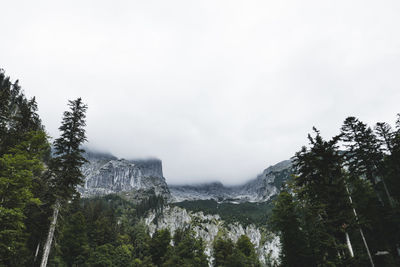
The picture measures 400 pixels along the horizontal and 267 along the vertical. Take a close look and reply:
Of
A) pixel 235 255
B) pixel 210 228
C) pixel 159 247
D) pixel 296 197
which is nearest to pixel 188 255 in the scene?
pixel 235 255

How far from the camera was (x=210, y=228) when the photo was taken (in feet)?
486

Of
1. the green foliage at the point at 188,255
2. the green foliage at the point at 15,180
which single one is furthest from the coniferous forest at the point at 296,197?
the green foliage at the point at 188,255

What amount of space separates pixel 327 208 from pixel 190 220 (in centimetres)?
15567

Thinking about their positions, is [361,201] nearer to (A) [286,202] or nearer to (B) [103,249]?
(A) [286,202]

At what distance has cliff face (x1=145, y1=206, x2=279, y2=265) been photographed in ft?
467

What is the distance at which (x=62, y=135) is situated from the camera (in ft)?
67.5

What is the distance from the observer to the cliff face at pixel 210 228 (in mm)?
142375

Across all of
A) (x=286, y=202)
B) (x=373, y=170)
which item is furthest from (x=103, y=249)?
(x=373, y=170)

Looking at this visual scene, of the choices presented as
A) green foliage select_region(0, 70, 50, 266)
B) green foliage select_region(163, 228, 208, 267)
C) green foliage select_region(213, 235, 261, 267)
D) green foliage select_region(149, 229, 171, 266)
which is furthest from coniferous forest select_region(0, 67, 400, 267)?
green foliage select_region(213, 235, 261, 267)

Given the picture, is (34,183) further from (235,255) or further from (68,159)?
(235,255)

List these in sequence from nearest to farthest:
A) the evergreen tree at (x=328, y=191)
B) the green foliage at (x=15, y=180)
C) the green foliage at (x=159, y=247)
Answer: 1. the green foliage at (x=15, y=180)
2. the evergreen tree at (x=328, y=191)
3. the green foliage at (x=159, y=247)

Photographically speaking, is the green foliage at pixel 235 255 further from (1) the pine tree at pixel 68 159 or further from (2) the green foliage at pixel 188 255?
(1) the pine tree at pixel 68 159

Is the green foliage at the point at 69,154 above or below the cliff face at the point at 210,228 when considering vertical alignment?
above

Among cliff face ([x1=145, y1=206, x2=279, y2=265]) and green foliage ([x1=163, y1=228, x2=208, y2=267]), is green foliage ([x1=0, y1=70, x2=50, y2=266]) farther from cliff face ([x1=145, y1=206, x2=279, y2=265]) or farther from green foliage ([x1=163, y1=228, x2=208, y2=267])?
cliff face ([x1=145, y1=206, x2=279, y2=265])
